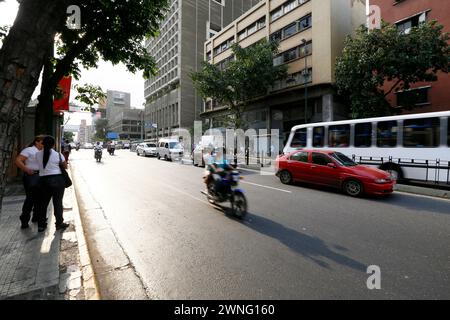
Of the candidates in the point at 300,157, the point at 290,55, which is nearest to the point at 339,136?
the point at 300,157

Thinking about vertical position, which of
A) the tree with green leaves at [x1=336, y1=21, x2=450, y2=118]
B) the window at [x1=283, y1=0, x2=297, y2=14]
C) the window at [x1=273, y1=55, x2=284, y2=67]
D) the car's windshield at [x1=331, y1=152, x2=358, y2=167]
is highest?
the window at [x1=283, y1=0, x2=297, y2=14]

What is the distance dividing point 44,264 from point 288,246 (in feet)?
11.8

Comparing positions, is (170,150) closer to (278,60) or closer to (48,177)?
(278,60)

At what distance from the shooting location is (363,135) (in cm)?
1129

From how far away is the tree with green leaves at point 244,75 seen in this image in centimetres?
2456

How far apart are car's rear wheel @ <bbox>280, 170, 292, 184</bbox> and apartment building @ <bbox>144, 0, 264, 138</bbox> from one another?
139ft

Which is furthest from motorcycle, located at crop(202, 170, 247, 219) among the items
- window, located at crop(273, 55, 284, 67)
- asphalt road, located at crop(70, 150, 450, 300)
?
window, located at crop(273, 55, 284, 67)

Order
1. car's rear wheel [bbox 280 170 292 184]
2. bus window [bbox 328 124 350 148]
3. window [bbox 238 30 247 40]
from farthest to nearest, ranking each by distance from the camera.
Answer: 1. window [bbox 238 30 247 40]
2. bus window [bbox 328 124 350 148]
3. car's rear wheel [bbox 280 170 292 184]

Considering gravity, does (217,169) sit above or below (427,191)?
above

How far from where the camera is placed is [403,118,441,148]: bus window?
9227 mm

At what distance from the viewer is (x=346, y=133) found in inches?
468

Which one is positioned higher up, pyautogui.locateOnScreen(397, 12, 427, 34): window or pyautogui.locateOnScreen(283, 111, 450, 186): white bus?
pyautogui.locateOnScreen(397, 12, 427, 34): window

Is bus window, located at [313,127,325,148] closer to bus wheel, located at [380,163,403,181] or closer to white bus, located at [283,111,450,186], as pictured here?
white bus, located at [283,111,450,186]
